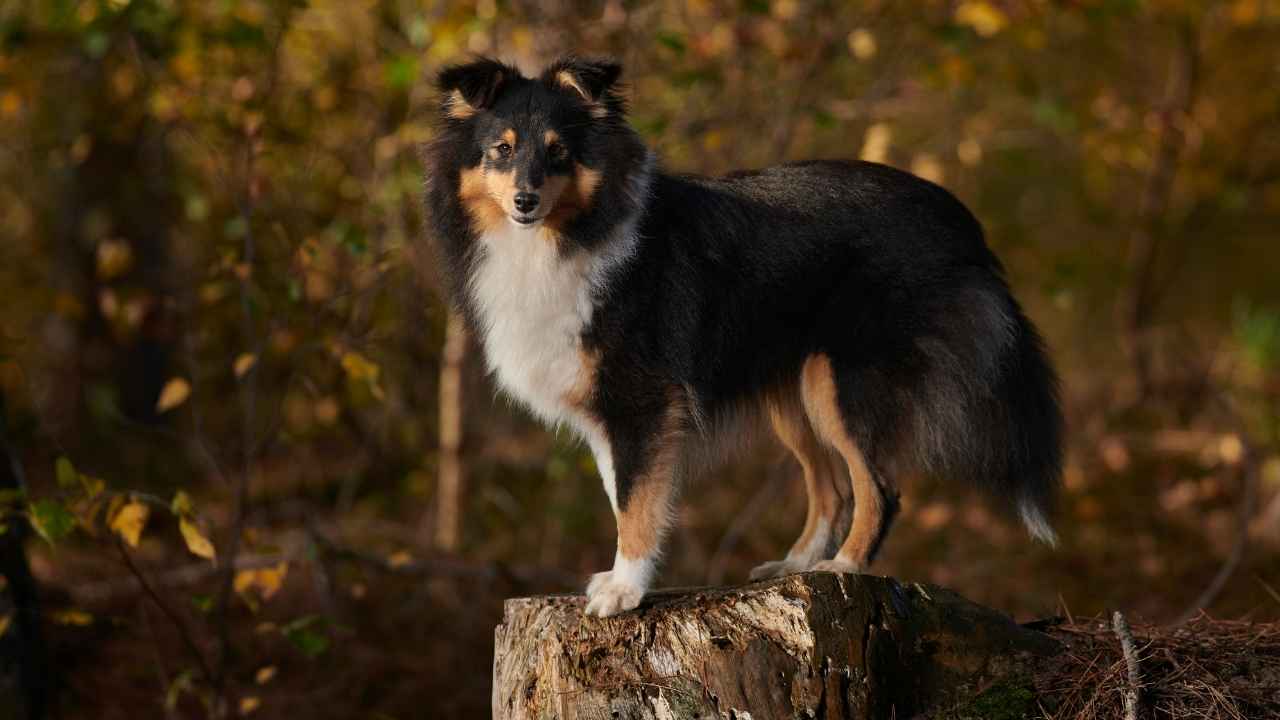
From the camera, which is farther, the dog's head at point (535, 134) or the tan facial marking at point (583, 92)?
the tan facial marking at point (583, 92)

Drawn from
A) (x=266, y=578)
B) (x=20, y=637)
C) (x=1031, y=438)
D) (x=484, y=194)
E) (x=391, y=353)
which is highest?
(x=484, y=194)

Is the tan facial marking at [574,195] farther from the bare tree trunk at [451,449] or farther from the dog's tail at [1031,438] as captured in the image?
the bare tree trunk at [451,449]

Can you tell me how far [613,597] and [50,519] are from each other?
196cm

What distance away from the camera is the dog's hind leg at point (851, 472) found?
4.02 meters

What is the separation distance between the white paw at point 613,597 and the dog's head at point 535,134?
43.3 inches

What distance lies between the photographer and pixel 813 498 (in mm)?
4535

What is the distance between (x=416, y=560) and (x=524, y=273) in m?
3.64

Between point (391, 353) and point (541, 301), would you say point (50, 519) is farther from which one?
point (391, 353)

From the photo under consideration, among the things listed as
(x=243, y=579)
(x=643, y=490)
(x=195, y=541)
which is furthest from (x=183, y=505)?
(x=643, y=490)

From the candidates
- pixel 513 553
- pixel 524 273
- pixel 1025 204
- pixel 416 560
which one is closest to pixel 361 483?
pixel 513 553

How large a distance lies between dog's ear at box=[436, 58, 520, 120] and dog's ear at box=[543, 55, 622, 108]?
0.14 meters

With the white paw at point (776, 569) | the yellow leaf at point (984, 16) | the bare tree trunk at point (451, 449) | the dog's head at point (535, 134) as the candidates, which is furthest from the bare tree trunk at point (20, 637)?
the yellow leaf at point (984, 16)

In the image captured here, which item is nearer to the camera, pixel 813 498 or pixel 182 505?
pixel 182 505

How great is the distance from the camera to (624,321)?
152 inches
